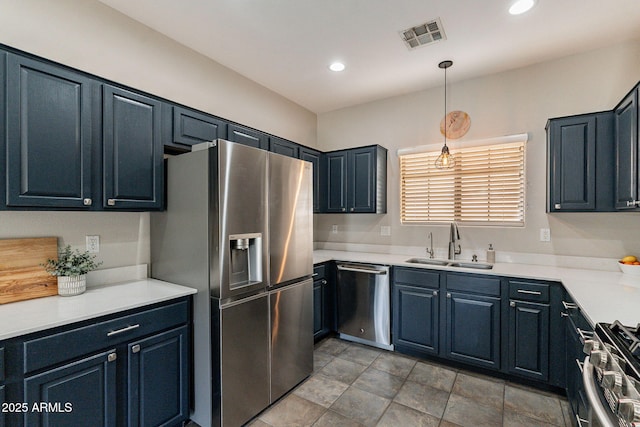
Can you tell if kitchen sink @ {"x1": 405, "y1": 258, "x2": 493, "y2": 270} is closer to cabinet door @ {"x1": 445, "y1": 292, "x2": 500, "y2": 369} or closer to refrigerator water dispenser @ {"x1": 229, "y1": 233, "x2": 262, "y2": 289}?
cabinet door @ {"x1": 445, "y1": 292, "x2": 500, "y2": 369}

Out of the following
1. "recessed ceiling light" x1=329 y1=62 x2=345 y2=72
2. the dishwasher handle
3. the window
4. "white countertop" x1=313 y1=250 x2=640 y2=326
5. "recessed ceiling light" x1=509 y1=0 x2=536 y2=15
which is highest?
"recessed ceiling light" x1=329 y1=62 x2=345 y2=72

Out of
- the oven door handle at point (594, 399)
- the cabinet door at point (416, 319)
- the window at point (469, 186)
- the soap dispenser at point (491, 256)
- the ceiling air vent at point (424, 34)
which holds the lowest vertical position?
the cabinet door at point (416, 319)

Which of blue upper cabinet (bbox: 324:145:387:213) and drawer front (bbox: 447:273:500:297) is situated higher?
blue upper cabinet (bbox: 324:145:387:213)

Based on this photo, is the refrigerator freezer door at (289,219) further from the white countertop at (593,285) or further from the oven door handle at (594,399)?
the oven door handle at (594,399)

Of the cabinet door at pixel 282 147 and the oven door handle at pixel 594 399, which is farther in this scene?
the cabinet door at pixel 282 147

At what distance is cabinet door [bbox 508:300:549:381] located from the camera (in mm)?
2311

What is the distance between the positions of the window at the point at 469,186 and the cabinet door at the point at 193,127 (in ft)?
7.33

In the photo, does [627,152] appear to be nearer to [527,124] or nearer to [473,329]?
[527,124]

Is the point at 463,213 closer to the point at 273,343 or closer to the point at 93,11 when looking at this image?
the point at 273,343

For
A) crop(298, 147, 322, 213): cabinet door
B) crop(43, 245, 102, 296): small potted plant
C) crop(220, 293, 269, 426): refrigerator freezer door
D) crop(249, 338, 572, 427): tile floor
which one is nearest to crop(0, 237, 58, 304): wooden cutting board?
crop(43, 245, 102, 296): small potted plant

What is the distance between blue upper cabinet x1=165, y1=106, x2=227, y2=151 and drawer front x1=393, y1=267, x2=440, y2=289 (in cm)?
216

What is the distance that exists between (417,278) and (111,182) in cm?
266

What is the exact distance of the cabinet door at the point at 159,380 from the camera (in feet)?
5.46

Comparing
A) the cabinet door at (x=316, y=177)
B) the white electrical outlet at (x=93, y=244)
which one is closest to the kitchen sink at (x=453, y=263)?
the cabinet door at (x=316, y=177)
